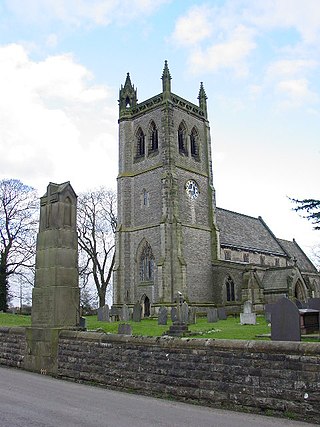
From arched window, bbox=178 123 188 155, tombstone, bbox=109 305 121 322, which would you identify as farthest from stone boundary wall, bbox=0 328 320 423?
arched window, bbox=178 123 188 155

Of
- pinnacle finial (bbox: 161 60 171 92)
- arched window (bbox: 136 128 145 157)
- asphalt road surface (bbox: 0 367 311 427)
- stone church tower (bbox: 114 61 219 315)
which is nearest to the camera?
asphalt road surface (bbox: 0 367 311 427)

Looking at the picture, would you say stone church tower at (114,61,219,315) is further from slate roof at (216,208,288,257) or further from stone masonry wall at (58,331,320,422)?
stone masonry wall at (58,331,320,422)

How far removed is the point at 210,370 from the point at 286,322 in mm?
2431

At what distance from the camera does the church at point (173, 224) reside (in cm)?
3341

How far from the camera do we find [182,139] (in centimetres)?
3816

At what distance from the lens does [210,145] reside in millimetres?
40188

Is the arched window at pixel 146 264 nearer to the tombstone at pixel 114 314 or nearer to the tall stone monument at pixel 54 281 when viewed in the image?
the tombstone at pixel 114 314

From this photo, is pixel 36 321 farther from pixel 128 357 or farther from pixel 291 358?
pixel 291 358

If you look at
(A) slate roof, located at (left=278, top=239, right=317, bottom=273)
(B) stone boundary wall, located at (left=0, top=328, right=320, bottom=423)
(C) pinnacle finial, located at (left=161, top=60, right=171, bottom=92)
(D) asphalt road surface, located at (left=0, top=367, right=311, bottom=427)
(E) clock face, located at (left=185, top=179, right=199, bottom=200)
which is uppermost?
(C) pinnacle finial, located at (left=161, top=60, right=171, bottom=92)

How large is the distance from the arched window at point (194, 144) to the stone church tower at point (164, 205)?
88 millimetres

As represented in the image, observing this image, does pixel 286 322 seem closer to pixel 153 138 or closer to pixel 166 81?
pixel 153 138

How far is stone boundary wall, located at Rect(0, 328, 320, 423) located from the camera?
648cm

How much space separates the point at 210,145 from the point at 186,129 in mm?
2976

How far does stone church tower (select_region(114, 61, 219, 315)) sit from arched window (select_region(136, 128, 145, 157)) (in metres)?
0.09
